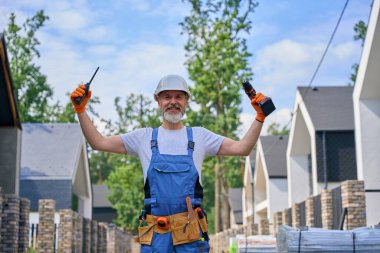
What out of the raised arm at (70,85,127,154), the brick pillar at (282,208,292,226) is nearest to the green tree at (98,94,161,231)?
the brick pillar at (282,208,292,226)

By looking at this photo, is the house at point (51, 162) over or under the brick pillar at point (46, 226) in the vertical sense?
over

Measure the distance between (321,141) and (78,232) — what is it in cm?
971

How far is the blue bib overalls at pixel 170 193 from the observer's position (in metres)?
5.13

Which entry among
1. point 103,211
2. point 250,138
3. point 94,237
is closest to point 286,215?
point 94,237

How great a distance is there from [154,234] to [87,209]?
36.6m

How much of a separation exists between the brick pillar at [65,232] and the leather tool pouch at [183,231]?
17968 mm

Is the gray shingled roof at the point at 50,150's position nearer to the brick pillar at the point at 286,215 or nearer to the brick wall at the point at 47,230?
the brick wall at the point at 47,230

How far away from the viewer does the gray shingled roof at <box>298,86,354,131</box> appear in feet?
92.9

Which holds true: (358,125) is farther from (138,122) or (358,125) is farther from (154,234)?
(138,122)

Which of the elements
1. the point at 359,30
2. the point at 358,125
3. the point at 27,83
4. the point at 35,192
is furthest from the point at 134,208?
the point at 358,125

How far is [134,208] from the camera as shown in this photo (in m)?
59.6

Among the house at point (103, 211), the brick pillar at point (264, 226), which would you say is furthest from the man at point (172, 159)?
the house at point (103, 211)

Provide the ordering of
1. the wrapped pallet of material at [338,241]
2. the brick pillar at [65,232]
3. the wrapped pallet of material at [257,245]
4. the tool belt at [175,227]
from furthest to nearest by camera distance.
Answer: the brick pillar at [65,232] → the wrapped pallet of material at [257,245] → the wrapped pallet of material at [338,241] → the tool belt at [175,227]

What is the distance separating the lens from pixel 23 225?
697 inches
